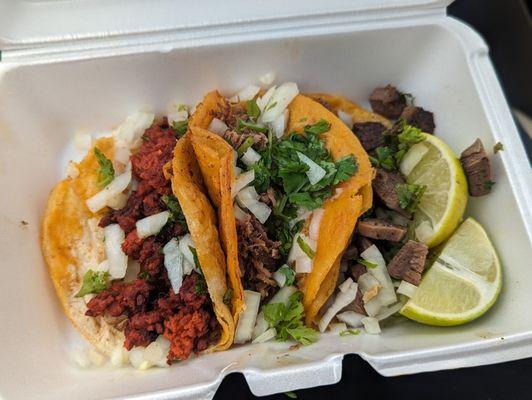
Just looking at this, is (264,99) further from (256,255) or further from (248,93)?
(256,255)

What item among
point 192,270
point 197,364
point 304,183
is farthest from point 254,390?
point 304,183

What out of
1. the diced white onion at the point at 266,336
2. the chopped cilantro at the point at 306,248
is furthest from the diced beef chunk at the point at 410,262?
the diced white onion at the point at 266,336

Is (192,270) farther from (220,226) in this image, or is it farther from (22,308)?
(22,308)

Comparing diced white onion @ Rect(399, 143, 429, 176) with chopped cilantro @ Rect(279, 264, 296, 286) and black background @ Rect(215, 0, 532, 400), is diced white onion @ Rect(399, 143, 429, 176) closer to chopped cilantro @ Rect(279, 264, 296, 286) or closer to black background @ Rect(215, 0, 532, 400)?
chopped cilantro @ Rect(279, 264, 296, 286)

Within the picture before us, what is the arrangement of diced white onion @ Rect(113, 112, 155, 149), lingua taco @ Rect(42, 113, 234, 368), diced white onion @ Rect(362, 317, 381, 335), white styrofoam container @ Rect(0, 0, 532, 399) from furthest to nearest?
diced white onion @ Rect(113, 112, 155, 149) < diced white onion @ Rect(362, 317, 381, 335) < lingua taco @ Rect(42, 113, 234, 368) < white styrofoam container @ Rect(0, 0, 532, 399)

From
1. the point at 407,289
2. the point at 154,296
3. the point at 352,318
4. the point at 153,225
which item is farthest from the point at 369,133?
the point at 154,296

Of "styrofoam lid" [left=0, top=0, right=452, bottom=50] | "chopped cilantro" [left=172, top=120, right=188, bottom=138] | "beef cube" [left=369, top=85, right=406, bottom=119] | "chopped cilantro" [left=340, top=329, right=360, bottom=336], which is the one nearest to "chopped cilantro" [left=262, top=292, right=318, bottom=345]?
"chopped cilantro" [left=340, top=329, right=360, bottom=336]
